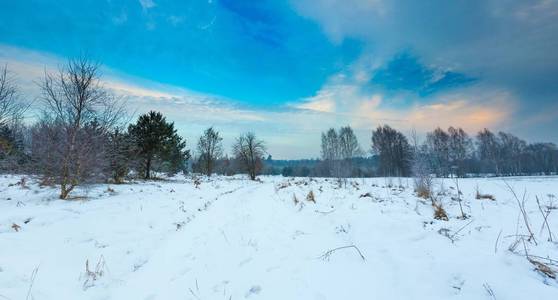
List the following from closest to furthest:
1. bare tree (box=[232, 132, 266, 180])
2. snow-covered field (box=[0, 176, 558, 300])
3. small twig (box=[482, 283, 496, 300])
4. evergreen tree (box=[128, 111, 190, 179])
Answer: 1. small twig (box=[482, 283, 496, 300])
2. snow-covered field (box=[0, 176, 558, 300])
3. evergreen tree (box=[128, 111, 190, 179])
4. bare tree (box=[232, 132, 266, 180])

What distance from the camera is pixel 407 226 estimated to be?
426 cm

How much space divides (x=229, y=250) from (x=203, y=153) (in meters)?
47.3

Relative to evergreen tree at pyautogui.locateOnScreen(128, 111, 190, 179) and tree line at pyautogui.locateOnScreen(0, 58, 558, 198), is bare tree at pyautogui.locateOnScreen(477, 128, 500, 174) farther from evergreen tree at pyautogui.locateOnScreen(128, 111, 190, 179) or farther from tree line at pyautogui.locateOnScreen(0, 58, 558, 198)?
evergreen tree at pyautogui.locateOnScreen(128, 111, 190, 179)

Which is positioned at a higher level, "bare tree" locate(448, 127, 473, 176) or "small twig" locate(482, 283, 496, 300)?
"bare tree" locate(448, 127, 473, 176)

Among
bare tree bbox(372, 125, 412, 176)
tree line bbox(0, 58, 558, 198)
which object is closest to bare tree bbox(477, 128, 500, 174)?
tree line bbox(0, 58, 558, 198)

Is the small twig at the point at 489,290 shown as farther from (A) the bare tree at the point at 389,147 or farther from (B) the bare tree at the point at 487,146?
(B) the bare tree at the point at 487,146

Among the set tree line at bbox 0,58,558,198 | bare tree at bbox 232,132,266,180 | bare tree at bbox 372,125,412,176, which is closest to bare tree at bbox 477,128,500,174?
tree line at bbox 0,58,558,198

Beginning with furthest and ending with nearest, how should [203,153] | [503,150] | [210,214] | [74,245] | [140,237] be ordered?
[503,150], [203,153], [210,214], [140,237], [74,245]

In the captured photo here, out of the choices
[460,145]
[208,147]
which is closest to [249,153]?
[208,147]

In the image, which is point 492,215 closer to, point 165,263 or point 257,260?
point 257,260

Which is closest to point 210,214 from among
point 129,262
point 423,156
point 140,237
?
point 140,237

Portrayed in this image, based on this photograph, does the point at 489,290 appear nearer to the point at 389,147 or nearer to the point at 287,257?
the point at 287,257

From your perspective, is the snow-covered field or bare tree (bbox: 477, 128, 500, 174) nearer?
the snow-covered field

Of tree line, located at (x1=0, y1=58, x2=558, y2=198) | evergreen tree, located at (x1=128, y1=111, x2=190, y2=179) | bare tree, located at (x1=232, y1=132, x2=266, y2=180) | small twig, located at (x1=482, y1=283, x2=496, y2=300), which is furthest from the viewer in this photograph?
bare tree, located at (x1=232, y1=132, x2=266, y2=180)
